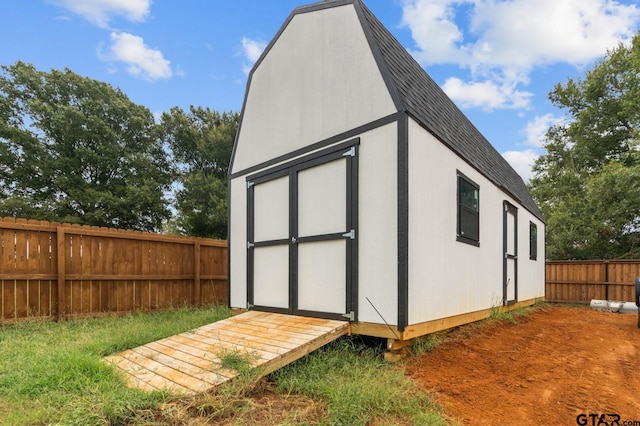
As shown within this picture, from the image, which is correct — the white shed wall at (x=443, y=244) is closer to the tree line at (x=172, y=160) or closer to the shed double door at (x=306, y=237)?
the shed double door at (x=306, y=237)

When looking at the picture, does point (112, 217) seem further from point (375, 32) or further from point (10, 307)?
point (375, 32)

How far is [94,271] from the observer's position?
6309 millimetres

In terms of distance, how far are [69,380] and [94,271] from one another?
13.8 ft

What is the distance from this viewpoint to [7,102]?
1419 centimetres

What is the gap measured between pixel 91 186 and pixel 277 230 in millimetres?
13558

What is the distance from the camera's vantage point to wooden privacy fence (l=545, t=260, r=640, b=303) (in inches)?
428

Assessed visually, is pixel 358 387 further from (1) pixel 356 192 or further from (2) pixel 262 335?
(1) pixel 356 192

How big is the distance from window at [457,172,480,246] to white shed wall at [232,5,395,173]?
76.4 inches

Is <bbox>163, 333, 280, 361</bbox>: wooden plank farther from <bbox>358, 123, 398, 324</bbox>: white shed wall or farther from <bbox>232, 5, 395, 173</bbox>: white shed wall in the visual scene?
<bbox>232, 5, 395, 173</bbox>: white shed wall

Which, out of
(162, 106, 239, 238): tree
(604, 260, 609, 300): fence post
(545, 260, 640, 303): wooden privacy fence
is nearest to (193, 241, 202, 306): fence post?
(162, 106, 239, 238): tree

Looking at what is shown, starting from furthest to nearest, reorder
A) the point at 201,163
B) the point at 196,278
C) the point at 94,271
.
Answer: the point at 201,163 → the point at 196,278 → the point at 94,271

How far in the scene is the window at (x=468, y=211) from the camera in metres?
4.95

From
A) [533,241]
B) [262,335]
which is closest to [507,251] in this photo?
[533,241]

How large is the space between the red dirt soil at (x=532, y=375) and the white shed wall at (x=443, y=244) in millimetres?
495
